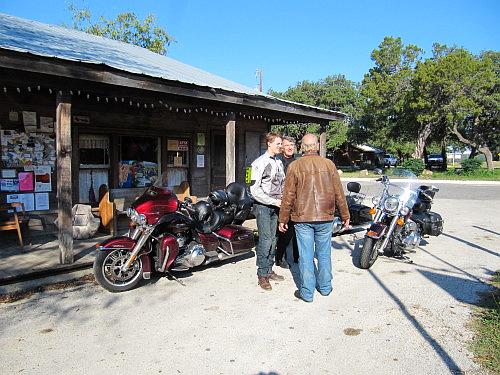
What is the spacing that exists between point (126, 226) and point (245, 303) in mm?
4941

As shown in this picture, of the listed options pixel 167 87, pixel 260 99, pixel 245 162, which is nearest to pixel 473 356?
pixel 167 87

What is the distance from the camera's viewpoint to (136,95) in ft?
21.9

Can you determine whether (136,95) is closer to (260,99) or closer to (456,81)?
(260,99)

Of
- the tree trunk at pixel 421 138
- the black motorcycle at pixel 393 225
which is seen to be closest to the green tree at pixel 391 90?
the tree trunk at pixel 421 138

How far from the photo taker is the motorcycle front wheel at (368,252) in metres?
5.86

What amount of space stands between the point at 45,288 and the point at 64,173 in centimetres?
157

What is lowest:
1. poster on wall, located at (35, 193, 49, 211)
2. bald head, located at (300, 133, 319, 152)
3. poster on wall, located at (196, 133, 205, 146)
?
poster on wall, located at (35, 193, 49, 211)

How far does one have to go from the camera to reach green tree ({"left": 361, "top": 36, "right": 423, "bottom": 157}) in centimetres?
3669

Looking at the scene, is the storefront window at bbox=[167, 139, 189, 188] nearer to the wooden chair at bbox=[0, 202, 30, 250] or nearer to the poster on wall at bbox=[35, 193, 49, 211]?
the poster on wall at bbox=[35, 193, 49, 211]

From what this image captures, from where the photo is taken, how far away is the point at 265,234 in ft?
16.4

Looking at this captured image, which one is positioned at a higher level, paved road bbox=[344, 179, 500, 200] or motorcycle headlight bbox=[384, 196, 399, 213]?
motorcycle headlight bbox=[384, 196, 399, 213]

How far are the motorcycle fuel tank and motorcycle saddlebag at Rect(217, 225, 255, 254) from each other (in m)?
0.95

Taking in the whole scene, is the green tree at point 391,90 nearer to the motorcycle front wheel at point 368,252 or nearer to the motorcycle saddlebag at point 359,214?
the motorcycle saddlebag at point 359,214

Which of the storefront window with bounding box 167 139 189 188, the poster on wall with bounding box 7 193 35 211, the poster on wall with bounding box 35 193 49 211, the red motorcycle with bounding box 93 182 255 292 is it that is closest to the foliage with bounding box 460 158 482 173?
the storefront window with bounding box 167 139 189 188
